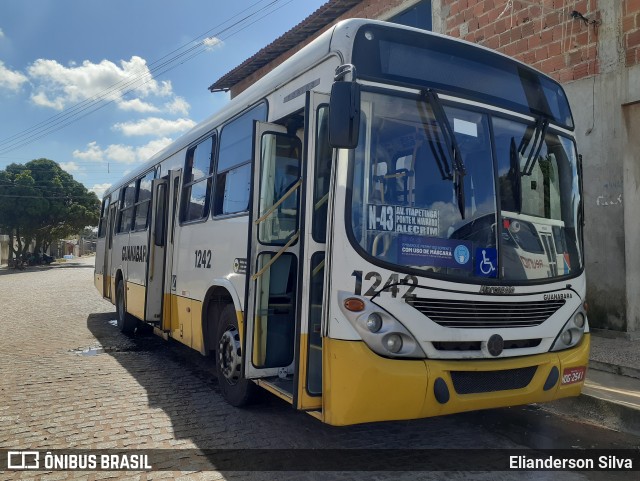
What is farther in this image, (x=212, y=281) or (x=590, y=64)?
(x=590, y=64)

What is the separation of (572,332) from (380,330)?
6.08 feet

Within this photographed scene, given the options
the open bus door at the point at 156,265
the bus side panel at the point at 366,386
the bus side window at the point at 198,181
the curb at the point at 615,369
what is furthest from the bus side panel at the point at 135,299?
the curb at the point at 615,369

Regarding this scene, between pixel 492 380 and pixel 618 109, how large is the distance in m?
5.92

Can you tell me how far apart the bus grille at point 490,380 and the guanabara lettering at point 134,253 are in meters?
5.47

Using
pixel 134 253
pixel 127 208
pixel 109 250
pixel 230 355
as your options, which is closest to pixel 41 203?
pixel 109 250

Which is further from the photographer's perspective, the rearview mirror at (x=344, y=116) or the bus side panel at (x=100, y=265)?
the bus side panel at (x=100, y=265)

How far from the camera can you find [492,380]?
3.74 metres

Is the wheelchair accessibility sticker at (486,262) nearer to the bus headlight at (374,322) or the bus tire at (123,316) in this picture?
the bus headlight at (374,322)

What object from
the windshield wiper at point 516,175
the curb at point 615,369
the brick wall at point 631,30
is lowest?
the curb at point 615,369

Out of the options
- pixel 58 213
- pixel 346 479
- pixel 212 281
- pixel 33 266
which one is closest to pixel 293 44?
pixel 212 281

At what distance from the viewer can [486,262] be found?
3812 mm

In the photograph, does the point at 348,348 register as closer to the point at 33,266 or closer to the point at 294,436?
the point at 294,436

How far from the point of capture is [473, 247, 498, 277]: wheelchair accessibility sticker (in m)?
3.78

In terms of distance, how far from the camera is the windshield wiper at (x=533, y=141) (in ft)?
13.8
